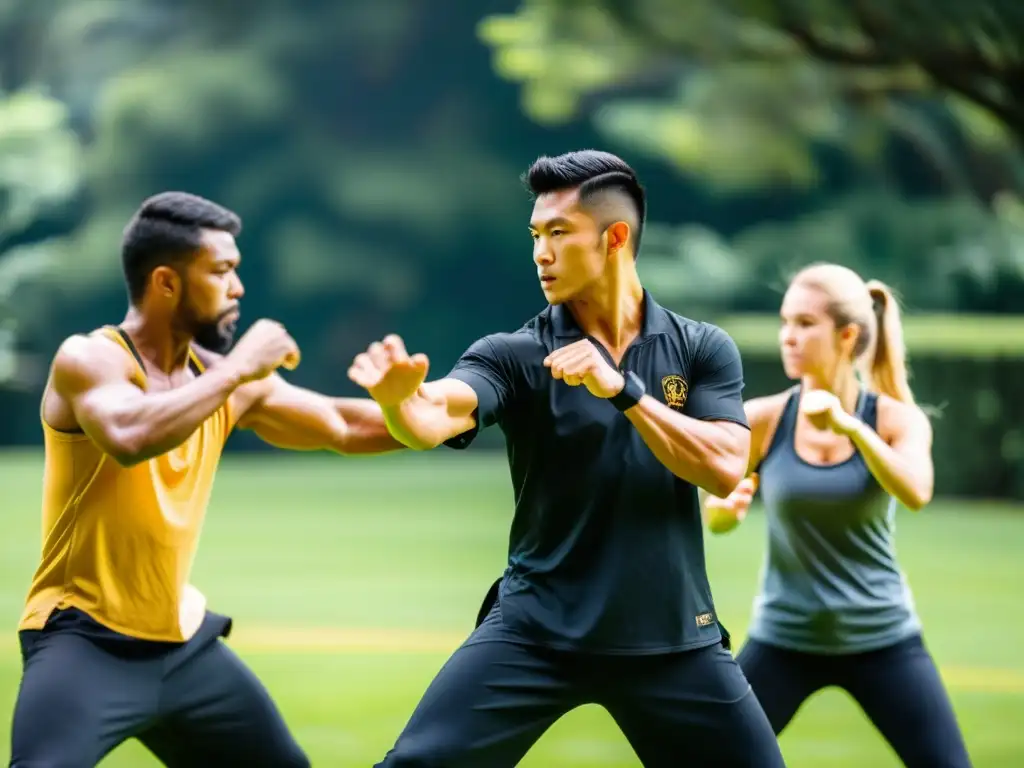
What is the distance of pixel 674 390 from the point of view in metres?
4.15

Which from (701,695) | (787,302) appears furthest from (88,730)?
(787,302)

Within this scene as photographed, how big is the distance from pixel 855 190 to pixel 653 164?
420cm

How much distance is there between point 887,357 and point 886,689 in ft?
3.68

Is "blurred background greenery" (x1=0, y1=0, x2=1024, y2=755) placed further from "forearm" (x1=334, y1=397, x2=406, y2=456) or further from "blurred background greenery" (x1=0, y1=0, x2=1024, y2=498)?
"forearm" (x1=334, y1=397, x2=406, y2=456)

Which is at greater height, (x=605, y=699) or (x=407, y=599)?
(x=605, y=699)

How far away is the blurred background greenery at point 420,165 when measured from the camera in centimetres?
2464

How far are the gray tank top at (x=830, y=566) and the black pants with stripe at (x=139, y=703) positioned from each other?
157 cm

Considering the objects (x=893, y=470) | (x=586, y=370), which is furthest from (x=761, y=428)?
(x=586, y=370)

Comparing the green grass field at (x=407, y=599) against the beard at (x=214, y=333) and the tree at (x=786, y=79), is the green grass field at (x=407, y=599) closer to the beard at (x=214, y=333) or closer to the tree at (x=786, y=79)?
the beard at (x=214, y=333)

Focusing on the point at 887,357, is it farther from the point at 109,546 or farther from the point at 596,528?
the point at 109,546

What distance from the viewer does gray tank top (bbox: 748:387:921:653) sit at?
16.4 feet

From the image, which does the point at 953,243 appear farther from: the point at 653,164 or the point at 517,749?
the point at 517,749

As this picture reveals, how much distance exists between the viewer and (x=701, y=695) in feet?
13.2

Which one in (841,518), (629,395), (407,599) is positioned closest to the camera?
(629,395)
